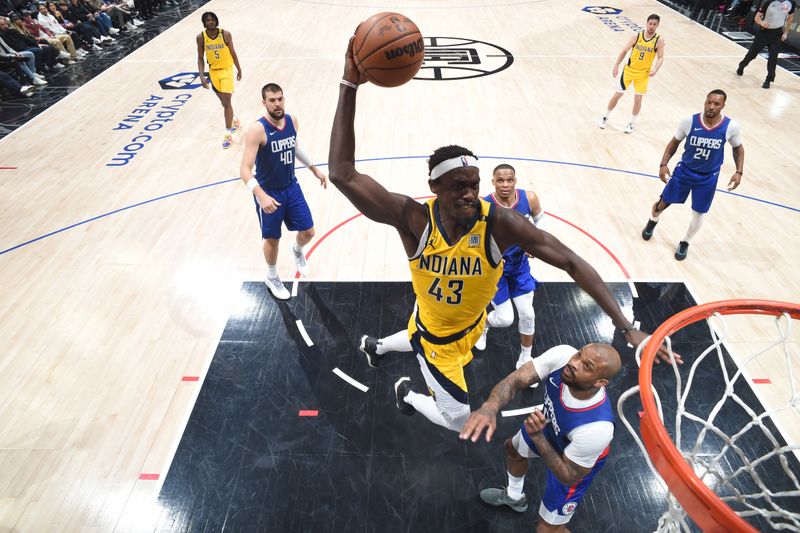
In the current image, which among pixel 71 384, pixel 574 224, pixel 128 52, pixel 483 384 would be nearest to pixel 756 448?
pixel 483 384

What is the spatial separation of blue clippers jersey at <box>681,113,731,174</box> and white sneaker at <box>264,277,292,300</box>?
4.24 m

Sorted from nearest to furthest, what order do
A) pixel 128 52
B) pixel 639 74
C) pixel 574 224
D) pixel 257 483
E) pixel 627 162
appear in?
pixel 257 483
pixel 574 224
pixel 627 162
pixel 639 74
pixel 128 52

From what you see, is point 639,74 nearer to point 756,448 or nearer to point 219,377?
point 756,448

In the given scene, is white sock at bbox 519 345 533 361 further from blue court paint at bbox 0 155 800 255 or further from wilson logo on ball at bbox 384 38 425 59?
blue court paint at bbox 0 155 800 255

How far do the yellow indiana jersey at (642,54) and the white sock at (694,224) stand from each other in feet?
11.8

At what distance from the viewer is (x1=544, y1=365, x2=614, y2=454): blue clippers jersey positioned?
8.14ft

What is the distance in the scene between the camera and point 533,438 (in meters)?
2.43

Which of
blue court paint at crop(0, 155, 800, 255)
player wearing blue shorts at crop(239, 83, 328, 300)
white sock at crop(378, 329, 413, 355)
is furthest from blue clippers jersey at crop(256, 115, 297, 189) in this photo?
blue court paint at crop(0, 155, 800, 255)

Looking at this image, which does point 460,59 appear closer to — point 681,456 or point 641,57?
point 641,57

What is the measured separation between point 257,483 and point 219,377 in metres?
1.06

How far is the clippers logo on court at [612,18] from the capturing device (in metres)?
13.3

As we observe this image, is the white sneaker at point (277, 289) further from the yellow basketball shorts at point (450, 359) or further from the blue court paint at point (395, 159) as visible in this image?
the blue court paint at point (395, 159)

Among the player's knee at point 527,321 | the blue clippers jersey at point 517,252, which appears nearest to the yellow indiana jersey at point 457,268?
the blue clippers jersey at point 517,252

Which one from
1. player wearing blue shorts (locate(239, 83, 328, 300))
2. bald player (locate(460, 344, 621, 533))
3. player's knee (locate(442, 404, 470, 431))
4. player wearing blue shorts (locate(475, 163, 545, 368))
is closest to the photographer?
bald player (locate(460, 344, 621, 533))
